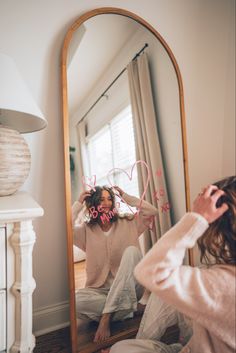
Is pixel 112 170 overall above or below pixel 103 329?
above

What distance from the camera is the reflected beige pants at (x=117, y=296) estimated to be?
1.17 metres

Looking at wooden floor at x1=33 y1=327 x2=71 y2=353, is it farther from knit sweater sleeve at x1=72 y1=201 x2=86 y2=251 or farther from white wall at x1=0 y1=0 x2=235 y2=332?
knit sweater sleeve at x1=72 y1=201 x2=86 y2=251

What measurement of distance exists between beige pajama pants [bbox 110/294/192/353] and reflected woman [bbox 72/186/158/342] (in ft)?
0.46

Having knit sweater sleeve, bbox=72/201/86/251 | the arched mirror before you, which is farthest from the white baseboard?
knit sweater sleeve, bbox=72/201/86/251

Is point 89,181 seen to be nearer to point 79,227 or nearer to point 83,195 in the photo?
point 83,195

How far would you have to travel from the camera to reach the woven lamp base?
856 mm

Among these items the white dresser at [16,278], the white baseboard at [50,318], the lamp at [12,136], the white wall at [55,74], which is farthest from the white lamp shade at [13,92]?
the white baseboard at [50,318]

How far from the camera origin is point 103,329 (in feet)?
3.88

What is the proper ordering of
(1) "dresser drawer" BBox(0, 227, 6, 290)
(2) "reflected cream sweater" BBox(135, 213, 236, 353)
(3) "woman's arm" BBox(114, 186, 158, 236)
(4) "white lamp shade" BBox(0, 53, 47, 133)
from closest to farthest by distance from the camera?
(2) "reflected cream sweater" BBox(135, 213, 236, 353) < (1) "dresser drawer" BBox(0, 227, 6, 290) < (4) "white lamp shade" BBox(0, 53, 47, 133) < (3) "woman's arm" BBox(114, 186, 158, 236)

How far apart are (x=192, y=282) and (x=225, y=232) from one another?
193mm

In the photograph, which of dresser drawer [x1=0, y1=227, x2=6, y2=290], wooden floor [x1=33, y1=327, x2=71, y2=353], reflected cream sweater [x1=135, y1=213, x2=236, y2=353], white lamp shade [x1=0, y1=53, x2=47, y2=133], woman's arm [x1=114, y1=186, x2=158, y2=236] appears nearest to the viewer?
reflected cream sweater [x1=135, y1=213, x2=236, y2=353]

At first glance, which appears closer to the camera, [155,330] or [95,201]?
[155,330]

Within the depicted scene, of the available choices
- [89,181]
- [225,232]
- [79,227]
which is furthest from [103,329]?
[225,232]

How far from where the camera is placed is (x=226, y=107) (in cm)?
171
